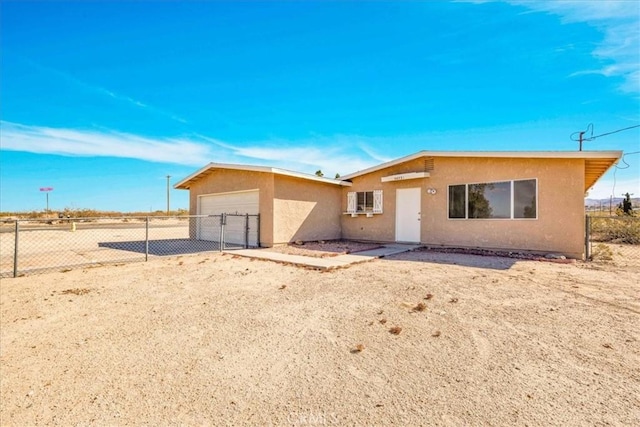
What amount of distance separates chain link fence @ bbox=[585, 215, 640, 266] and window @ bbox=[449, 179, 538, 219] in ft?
4.75

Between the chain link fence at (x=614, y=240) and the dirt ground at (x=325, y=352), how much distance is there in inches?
125

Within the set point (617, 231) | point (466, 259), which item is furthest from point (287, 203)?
point (617, 231)

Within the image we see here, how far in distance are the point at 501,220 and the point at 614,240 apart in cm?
745

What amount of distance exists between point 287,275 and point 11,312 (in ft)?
14.0

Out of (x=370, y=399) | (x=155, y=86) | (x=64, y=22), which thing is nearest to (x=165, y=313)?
(x=370, y=399)

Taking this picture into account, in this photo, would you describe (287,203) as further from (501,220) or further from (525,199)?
(525,199)

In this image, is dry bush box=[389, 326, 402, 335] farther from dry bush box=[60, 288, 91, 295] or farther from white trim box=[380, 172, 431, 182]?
white trim box=[380, 172, 431, 182]

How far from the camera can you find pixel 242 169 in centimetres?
1124

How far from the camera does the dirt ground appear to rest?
7.15 ft

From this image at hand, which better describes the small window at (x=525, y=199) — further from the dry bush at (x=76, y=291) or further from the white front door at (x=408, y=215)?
the dry bush at (x=76, y=291)

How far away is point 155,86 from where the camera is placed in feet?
42.9

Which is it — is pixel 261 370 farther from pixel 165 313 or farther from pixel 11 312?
pixel 11 312

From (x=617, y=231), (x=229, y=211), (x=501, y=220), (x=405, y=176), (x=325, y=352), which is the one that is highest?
(x=405, y=176)

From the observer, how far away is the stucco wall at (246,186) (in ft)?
34.1
